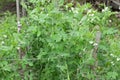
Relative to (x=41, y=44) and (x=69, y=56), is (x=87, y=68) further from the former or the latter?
(x=41, y=44)

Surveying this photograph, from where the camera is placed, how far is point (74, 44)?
2.67 meters

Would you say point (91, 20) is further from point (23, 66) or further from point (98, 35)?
point (23, 66)

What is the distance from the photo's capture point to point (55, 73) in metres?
2.84

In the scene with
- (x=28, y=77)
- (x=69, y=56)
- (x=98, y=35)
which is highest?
(x=98, y=35)

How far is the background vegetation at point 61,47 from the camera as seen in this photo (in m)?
2.66

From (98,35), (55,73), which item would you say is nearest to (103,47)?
(98,35)

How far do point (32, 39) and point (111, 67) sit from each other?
0.80m

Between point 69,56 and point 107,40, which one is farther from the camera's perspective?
point 107,40

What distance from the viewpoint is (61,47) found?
2652 mm

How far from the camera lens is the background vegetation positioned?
2656 mm

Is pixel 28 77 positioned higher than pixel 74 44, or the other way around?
pixel 74 44

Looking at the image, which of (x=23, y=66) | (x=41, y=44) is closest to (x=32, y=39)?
(x=41, y=44)

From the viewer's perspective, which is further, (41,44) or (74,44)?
(41,44)

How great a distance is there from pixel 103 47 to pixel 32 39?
0.69m
